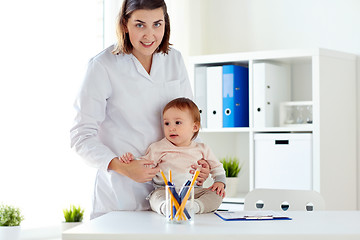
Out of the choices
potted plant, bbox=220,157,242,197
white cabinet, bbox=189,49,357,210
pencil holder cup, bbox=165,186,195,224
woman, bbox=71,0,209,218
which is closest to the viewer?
pencil holder cup, bbox=165,186,195,224

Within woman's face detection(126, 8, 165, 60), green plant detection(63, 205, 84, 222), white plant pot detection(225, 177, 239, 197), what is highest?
woman's face detection(126, 8, 165, 60)

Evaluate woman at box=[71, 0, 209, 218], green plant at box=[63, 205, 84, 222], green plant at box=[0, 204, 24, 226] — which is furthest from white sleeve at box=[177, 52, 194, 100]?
green plant at box=[63, 205, 84, 222]

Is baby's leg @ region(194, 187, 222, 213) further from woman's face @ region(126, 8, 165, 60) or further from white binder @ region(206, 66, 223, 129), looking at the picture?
white binder @ region(206, 66, 223, 129)

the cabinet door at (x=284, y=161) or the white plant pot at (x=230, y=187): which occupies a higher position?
the cabinet door at (x=284, y=161)

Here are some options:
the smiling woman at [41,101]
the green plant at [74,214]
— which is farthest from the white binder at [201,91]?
the green plant at [74,214]

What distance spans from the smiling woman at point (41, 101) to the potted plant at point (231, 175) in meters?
0.79

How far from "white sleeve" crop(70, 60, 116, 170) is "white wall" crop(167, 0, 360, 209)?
1.81 meters

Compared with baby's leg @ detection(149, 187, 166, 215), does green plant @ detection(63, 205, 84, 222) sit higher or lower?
lower

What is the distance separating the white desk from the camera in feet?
4.33

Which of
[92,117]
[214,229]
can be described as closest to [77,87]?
[92,117]

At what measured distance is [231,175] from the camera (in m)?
3.41

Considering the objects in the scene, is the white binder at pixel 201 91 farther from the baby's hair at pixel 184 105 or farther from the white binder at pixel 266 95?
the baby's hair at pixel 184 105

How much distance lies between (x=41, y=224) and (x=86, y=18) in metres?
1.12

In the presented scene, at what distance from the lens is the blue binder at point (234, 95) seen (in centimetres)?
334
